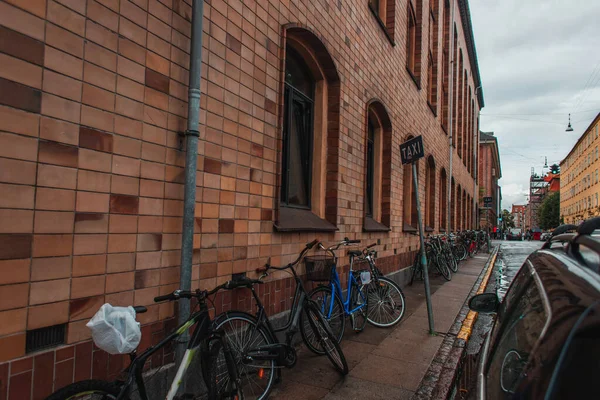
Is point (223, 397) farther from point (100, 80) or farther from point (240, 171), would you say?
point (100, 80)

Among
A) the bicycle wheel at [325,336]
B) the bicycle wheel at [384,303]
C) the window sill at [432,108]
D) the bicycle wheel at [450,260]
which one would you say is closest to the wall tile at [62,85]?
the bicycle wheel at [325,336]

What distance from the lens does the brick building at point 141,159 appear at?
216cm

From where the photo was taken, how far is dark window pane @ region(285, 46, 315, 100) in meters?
5.60

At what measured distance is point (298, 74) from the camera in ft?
19.3

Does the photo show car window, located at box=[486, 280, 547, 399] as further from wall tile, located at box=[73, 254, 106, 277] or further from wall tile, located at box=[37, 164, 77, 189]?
wall tile, located at box=[37, 164, 77, 189]

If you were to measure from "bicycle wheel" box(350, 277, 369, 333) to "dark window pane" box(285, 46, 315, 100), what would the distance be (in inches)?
115

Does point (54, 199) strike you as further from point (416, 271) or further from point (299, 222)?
point (416, 271)

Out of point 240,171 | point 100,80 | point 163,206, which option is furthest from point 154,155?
point 240,171

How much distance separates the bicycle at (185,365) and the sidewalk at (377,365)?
0.93 meters

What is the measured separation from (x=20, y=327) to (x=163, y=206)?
47.6 inches

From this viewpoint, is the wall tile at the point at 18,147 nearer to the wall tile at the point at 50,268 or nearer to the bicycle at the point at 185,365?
the wall tile at the point at 50,268

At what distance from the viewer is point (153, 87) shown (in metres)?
2.99

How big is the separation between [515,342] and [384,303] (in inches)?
176

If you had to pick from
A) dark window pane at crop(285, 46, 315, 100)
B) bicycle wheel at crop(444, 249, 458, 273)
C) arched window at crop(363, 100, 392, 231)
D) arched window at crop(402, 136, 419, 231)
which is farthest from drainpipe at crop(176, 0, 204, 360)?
bicycle wheel at crop(444, 249, 458, 273)
